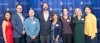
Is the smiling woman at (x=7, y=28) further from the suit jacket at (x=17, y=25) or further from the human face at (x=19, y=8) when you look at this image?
the human face at (x=19, y=8)

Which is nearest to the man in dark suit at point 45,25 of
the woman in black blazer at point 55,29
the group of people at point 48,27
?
the group of people at point 48,27

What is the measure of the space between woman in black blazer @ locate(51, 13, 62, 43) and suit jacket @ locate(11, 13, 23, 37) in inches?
31.0

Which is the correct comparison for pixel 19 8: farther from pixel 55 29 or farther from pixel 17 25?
pixel 55 29

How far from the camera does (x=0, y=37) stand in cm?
573

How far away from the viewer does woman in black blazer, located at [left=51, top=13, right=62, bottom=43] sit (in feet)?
16.9

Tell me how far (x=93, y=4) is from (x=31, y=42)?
6.74 ft

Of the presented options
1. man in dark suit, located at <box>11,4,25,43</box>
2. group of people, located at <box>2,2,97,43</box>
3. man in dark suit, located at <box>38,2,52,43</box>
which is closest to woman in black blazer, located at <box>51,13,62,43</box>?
group of people, located at <box>2,2,97,43</box>

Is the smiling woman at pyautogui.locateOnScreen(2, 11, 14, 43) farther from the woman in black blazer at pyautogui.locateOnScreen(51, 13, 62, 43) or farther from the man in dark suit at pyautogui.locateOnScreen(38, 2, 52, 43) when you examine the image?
the woman in black blazer at pyautogui.locateOnScreen(51, 13, 62, 43)

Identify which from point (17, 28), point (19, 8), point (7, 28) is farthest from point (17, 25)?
point (19, 8)

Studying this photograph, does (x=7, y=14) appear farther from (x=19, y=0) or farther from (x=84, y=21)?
(x=84, y=21)

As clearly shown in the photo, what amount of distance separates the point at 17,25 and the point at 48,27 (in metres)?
0.76

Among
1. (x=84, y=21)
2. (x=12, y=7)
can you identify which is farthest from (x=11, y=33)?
(x=84, y=21)

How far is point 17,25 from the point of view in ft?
16.9

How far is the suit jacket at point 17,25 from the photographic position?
5098 millimetres
